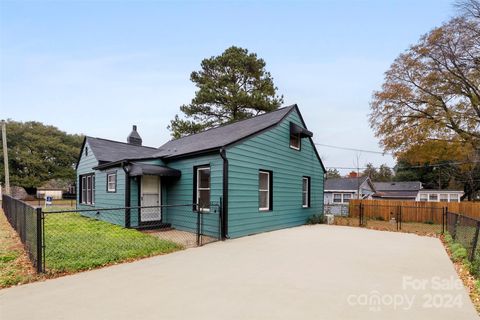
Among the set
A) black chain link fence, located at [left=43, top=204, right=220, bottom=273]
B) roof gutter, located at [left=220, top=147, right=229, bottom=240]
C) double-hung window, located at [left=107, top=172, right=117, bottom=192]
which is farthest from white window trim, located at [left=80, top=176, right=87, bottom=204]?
roof gutter, located at [left=220, top=147, right=229, bottom=240]

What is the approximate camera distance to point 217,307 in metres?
3.79

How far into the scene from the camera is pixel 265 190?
1118cm

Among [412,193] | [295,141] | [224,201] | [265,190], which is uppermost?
[295,141]

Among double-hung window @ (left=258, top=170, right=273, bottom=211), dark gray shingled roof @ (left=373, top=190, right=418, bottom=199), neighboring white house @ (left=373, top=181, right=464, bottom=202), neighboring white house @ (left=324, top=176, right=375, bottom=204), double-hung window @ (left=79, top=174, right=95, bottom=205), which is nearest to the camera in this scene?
double-hung window @ (left=258, top=170, right=273, bottom=211)

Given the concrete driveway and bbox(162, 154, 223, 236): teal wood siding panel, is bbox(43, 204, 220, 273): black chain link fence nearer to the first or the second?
bbox(162, 154, 223, 236): teal wood siding panel

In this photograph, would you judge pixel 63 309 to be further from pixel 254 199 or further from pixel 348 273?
pixel 254 199

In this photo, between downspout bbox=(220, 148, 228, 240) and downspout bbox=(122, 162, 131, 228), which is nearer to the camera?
downspout bbox=(220, 148, 228, 240)

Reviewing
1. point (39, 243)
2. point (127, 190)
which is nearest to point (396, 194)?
point (127, 190)

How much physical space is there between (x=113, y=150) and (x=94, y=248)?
9.49 meters

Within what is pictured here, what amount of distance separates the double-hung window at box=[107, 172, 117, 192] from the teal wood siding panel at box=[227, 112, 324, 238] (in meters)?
5.44

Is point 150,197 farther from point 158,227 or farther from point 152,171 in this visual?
point 152,171

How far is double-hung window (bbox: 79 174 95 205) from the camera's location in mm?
14930

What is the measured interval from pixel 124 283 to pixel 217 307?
1.86 meters

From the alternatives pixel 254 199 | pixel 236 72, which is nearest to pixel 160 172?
pixel 254 199
